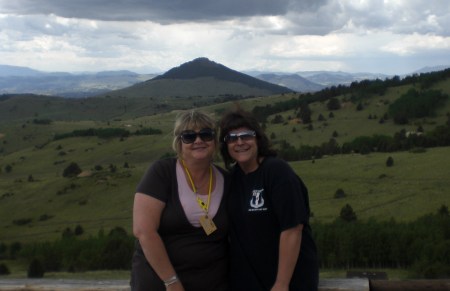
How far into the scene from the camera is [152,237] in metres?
5.24

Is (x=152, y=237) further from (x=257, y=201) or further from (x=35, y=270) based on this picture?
(x=35, y=270)

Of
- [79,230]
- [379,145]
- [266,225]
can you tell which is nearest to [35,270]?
[79,230]

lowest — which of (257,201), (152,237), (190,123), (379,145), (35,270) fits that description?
(35,270)

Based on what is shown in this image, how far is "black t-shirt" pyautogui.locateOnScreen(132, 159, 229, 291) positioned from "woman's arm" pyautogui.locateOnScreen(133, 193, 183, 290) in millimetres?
89

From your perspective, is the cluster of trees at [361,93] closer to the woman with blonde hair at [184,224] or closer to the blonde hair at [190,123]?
the blonde hair at [190,123]

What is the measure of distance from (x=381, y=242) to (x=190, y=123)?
120ft

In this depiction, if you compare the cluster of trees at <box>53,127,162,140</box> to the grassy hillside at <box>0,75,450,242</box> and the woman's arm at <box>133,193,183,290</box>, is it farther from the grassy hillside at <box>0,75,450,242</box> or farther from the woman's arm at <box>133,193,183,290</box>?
the woman's arm at <box>133,193,183,290</box>

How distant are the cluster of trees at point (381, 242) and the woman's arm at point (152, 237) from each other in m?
35.6

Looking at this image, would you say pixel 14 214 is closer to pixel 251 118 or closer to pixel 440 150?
pixel 440 150

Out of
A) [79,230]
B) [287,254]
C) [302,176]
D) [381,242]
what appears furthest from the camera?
[302,176]

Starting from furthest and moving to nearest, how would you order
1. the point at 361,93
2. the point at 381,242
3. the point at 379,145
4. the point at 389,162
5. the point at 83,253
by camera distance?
1. the point at 361,93
2. the point at 379,145
3. the point at 389,162
4. the point at 83,253
5. the point at 381,242

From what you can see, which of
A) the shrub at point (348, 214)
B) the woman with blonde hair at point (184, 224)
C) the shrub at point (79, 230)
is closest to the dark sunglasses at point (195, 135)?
the woman with blonde hair at point (184, 224)

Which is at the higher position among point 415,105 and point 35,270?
point 415,105

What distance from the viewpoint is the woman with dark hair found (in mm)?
5176
